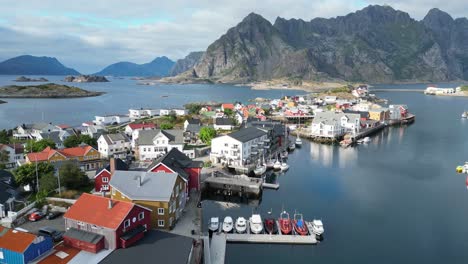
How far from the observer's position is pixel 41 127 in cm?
5669

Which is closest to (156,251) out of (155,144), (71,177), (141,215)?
(141,215)

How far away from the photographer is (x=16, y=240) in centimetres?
1666

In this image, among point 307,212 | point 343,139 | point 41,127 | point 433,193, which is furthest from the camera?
point 343,139

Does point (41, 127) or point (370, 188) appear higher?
point (41, 127)

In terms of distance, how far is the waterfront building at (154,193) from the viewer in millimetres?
21969

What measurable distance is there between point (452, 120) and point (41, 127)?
9111cm

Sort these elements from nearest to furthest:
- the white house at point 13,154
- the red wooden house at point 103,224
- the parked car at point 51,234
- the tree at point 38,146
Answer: the red wooden house at point 103,224 < the parked car at point 51,234 < the white house at point 13,154 < the tree at point 38,146

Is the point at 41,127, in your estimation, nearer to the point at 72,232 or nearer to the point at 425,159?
the point at 72,232

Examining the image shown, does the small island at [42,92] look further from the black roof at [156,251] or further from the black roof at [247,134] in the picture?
the black roof at [156,251]

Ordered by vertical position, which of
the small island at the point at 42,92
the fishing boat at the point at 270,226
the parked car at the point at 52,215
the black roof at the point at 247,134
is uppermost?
the small island at the point at 42,92

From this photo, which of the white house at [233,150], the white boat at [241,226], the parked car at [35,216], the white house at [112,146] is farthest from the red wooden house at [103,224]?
the white house at [112,146]

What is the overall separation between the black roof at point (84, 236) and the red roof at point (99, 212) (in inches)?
22.3

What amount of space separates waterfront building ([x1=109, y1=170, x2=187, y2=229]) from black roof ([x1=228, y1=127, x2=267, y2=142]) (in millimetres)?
17726

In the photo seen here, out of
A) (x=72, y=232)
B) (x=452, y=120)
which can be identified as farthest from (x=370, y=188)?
(x=452, y=120)
